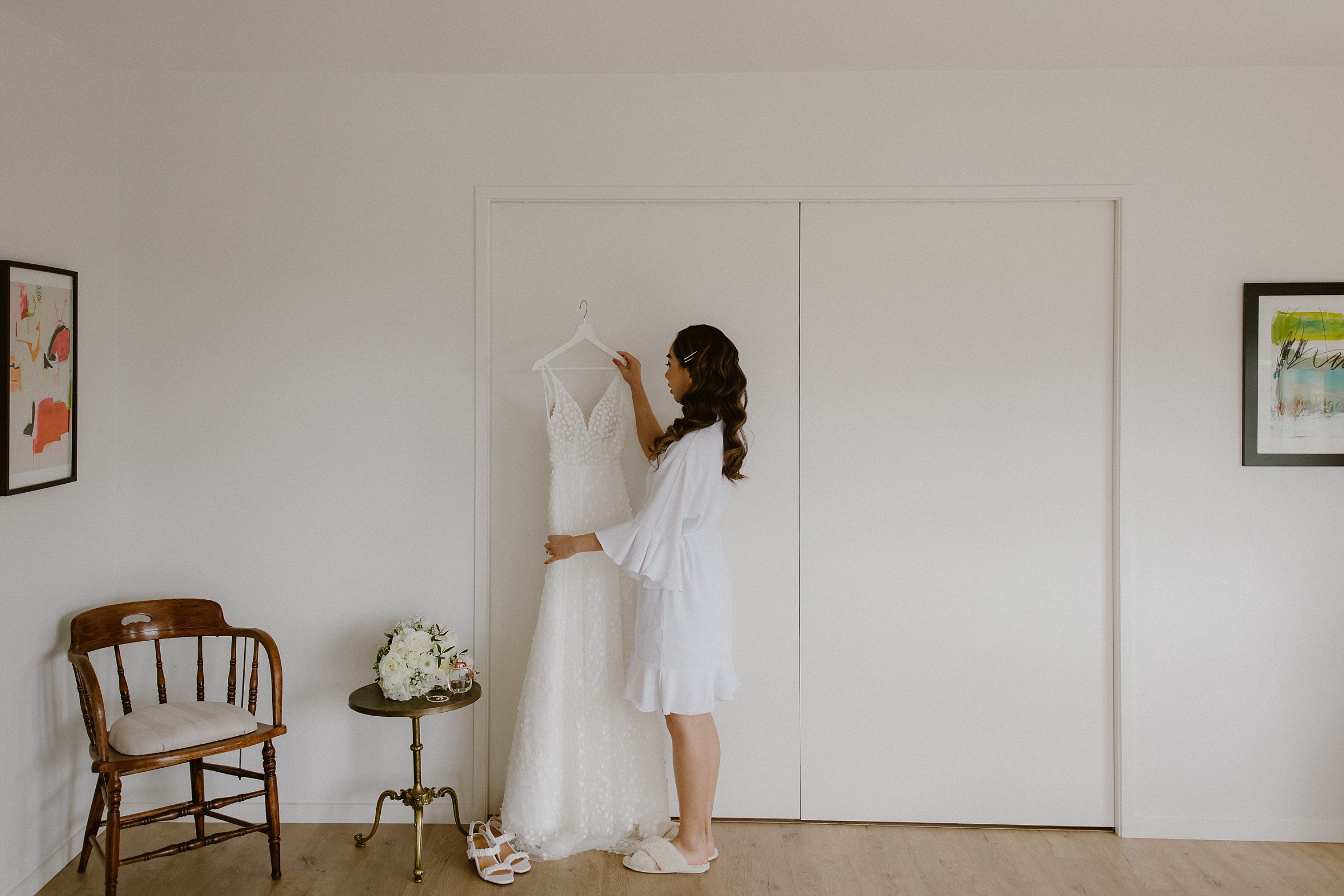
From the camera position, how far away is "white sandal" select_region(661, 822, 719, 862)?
9.06 feet

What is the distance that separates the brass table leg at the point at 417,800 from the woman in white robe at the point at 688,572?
2.02 feet

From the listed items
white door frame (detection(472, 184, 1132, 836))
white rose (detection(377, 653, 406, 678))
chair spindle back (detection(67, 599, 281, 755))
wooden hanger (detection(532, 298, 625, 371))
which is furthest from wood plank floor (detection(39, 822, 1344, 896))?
wooden hanger (detection(532, 298, 625, 371))

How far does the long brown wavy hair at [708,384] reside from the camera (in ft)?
8.66

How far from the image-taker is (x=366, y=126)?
116 inches

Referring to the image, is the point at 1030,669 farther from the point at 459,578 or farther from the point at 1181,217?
the point at 459,578

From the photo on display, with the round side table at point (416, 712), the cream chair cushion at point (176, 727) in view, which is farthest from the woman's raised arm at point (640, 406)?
the cream chair cushion at point (176, 727)

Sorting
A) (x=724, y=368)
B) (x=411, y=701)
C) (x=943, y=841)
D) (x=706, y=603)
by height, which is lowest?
(x=943, y=841)

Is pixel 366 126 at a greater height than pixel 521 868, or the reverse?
pixel 366 126

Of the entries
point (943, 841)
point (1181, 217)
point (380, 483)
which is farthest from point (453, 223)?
point (943, 841)

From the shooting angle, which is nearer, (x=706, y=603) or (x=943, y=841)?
(x=706, y=603)

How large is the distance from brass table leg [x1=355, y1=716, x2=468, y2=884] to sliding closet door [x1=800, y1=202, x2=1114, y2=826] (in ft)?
3.89

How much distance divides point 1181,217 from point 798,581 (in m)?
1.72

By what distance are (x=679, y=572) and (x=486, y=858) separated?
102cm

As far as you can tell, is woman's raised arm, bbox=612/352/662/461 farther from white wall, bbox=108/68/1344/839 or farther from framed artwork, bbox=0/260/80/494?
framed artwork, bbox=0/260/80/494
